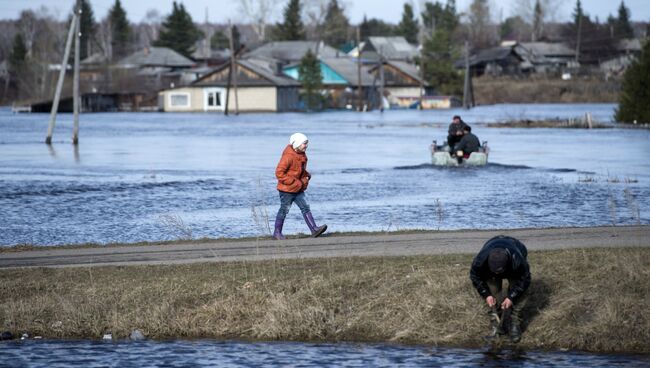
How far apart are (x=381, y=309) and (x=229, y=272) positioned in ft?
7.58

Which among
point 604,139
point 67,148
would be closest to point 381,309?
point 67,148

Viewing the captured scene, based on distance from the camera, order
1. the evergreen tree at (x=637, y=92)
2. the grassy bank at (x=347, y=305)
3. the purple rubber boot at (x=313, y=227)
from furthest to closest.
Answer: the evergreen tree at (x=637, y=92) → the purple rubber boot at (x=313, y=227) → the grassy bank at (x=347, y=305)

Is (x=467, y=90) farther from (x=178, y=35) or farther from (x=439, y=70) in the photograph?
(x=178, y=35)

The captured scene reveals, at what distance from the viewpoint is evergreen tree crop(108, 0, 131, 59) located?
183250 millimetres

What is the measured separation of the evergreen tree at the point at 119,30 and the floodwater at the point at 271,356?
170052mm

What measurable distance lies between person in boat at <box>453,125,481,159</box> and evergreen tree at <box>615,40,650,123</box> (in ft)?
101

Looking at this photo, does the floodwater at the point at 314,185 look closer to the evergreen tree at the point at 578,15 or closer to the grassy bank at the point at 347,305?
the grassy bank at the point at 347,305

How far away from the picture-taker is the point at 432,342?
1436 cm

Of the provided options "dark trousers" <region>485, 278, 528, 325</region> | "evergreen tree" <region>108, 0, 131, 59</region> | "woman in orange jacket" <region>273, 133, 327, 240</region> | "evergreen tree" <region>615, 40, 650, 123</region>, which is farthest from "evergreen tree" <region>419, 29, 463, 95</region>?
"dark trousers" <region>485, 278, 528, 325</region>

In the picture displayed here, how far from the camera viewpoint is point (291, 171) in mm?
19234

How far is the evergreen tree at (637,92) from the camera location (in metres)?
70.8

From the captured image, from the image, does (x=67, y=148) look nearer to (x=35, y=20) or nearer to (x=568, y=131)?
(x=568, y=131)

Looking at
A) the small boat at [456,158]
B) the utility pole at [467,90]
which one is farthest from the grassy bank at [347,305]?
the utility pole at [467,90]

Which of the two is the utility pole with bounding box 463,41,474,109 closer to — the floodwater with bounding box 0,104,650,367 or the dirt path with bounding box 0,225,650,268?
the floodwater with bounding box 0,104,650,367
